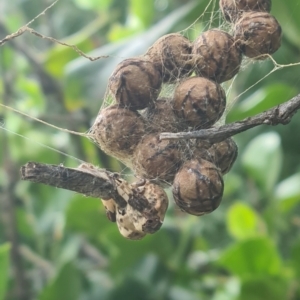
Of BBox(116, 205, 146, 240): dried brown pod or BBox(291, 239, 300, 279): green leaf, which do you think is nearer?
BBox(116, 205, 146, 240): dried brown pod

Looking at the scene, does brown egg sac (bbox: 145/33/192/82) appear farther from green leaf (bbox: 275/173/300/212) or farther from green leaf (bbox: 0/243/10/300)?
green leaf (bbox: 275/173/300/212)

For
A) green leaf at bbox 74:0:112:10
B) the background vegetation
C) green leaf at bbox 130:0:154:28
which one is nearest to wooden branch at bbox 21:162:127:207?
the background vegetation

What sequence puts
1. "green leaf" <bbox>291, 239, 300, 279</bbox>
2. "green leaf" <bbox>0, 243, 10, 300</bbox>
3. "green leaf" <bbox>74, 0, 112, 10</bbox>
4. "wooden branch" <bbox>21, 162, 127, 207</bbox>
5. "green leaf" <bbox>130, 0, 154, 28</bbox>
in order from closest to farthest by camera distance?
"wooden branch" <bbox>21, 162, 127, 207</bbox> → "green leaf" <bbox>0, 243, 10, 300</bbox> → "green leaf" <bbox>291, 239, 300, 279</bbox> → "green leaf" <bbox>130, 0, 154, 28</bbox> → "green leaf" <bbox>74, 0, 112, 10</bbox>

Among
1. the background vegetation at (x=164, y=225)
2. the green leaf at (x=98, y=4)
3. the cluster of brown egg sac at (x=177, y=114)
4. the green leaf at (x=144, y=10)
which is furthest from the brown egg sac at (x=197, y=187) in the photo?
the green leaf at (x=98, y=4)

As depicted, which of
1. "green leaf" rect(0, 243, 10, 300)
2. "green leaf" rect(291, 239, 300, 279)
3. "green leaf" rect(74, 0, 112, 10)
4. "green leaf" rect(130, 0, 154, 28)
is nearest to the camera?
"green leaf" rect(0, 243, 10, 300)

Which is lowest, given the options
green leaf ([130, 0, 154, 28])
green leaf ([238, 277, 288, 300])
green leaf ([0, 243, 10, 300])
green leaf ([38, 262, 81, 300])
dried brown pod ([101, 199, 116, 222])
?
dried brown pod ([101, 199, 116, 222])

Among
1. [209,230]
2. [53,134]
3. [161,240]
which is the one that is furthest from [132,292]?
[53,134]

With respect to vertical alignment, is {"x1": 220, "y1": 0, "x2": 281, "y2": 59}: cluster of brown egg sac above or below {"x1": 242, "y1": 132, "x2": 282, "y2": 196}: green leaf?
below

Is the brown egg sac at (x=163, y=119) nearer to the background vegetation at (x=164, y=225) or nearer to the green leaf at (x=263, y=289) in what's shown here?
the background vegetation at (x=164, y=225)

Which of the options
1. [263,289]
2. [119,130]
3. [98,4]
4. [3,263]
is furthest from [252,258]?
[98,4]
